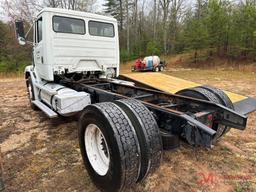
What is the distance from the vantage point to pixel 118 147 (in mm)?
1903

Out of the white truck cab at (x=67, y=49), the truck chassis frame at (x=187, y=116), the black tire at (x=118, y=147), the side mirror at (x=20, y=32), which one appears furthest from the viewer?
the side mirror at (x=20, y=32)

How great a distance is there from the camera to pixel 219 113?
265 centimetres

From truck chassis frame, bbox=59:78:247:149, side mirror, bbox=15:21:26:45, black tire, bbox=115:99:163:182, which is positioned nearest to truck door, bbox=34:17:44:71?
side mirror, bbox=15:21:26:45

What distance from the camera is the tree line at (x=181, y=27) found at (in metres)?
21.7

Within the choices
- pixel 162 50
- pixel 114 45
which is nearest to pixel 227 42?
pixel 162 50

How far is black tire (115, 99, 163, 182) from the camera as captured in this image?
200cm

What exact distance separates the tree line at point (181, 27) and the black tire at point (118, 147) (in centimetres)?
2200

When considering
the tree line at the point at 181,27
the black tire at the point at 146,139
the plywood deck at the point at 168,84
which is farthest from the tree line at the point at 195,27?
the black tire at the point at 146,139

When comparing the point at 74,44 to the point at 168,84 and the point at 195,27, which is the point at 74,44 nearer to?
the point at 168,84

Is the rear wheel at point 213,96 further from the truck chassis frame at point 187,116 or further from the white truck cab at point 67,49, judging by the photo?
the white truck cab at point 67,49

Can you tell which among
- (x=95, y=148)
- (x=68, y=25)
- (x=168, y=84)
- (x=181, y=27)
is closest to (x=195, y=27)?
(x=181, y=27)

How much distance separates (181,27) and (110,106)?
34779 mm

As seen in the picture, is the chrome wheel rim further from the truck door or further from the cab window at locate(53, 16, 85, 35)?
the truck door

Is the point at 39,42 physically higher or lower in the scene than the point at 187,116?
higher
